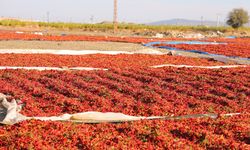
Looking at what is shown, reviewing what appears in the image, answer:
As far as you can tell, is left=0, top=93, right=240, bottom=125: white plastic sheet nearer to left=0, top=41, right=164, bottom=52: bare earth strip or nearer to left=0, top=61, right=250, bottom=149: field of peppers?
left=0, top=61, right=250, bottom=149: field of peppers

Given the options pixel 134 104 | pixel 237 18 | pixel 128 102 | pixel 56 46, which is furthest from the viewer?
pixel 237 18

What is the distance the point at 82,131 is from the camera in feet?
24.9

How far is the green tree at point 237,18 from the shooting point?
8644 centimetres

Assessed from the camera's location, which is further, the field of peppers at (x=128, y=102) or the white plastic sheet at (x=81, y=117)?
the white plastic sheet at (x=81, y=117)

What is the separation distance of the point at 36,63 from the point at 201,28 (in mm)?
70116

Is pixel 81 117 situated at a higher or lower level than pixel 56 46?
lower

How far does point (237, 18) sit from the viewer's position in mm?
86750

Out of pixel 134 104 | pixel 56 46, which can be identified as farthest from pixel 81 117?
pixel 56 46

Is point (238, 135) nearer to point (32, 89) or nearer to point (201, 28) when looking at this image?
point (32, 89)

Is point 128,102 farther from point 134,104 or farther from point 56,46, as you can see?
point 56,46

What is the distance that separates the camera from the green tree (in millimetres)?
86438

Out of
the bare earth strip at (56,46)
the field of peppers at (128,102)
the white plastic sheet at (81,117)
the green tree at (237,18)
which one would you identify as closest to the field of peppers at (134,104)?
the field of peppers at (128,102)

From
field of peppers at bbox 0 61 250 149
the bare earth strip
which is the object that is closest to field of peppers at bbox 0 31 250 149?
field of peppers at bbox 0 61 250 149

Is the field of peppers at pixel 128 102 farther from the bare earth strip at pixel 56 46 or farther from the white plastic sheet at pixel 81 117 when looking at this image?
the bare earth strip at pixel 56 46
